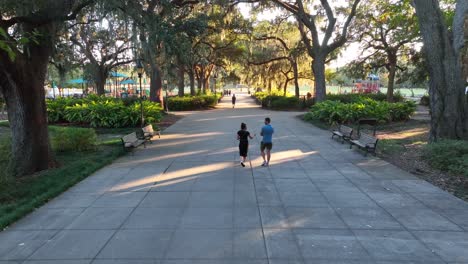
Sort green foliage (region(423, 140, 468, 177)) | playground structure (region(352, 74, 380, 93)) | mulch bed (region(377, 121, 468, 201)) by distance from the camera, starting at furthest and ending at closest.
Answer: playground structure (region(352, 74, 380, 93)), green foliage (region(423, 140, 468, 177)), mulch bed (region(377, 121, 468, 201))

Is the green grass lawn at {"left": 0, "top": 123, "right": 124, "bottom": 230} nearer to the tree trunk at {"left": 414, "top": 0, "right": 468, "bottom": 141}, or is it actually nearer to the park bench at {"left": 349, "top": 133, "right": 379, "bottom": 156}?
the park bench at {"left": 349, "top": 133, "right": 379, "bottom": 156}

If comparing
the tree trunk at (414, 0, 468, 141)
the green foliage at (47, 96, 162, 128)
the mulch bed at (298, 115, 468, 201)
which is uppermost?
the tree trunk at (414, 0, 468, 141)

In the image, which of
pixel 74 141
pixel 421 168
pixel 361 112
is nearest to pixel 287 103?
pixel 361 112

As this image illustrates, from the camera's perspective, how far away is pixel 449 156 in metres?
9.48

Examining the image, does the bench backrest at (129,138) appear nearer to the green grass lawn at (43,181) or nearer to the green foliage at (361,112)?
the green grass lawn at (43,181)

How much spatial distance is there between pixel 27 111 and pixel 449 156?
445 inches

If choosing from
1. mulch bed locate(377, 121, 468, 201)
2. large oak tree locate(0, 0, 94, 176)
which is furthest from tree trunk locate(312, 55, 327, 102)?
large oak tree locate(0, 0, 94, 176)

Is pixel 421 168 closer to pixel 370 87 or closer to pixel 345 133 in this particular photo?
pixel 345 133

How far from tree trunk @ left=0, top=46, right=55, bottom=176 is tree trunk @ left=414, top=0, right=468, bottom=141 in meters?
11.8

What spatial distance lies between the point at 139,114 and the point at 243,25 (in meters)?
14.3

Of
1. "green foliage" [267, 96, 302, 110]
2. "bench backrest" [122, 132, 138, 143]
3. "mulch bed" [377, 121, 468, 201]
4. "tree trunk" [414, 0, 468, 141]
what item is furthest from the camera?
"green foliage" [267, 96, 302, 110]

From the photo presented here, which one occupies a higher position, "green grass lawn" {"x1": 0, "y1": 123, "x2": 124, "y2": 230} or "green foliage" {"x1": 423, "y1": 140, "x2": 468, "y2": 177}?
"green foliage" {"x1": 423, "y1": 140, "x2": 468, "y2": 177}

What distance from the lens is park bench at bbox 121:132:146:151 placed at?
1214 centimetres

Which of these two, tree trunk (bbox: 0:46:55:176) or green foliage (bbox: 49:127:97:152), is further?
green foliage (bbox: 49:127:97:152)
